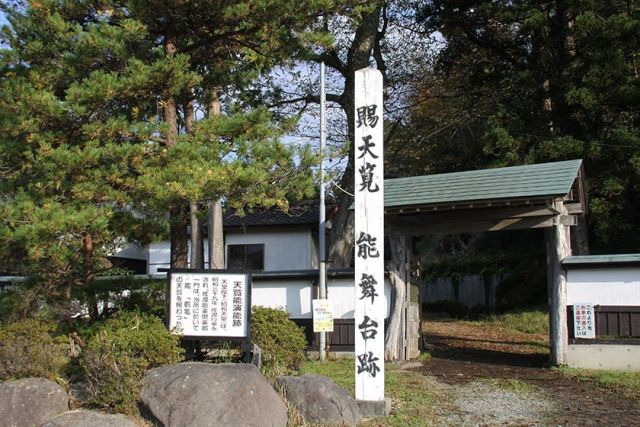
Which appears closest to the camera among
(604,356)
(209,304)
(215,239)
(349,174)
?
(209,304)

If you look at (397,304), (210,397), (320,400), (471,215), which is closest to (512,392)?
(320,400)

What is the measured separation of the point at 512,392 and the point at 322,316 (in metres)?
4.33

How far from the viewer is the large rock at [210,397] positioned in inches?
288

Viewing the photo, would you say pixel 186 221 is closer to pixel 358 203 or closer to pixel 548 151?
pixel 358 203

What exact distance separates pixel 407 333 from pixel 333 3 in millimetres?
7675

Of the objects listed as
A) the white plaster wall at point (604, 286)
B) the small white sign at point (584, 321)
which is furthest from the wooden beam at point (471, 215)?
the small white sign at point (584, 321)

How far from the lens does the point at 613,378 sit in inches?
453

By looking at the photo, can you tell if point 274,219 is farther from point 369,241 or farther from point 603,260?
point 369,241

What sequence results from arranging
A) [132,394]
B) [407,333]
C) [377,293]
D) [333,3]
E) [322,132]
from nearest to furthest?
1. [132,394]
2. [377,293]
3. [333,3]
4. [407,333]
5. [322,132]

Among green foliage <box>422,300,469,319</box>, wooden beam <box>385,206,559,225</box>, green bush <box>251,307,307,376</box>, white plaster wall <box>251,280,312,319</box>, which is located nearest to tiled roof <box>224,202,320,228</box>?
green foliage <box>422,300,469,319</box>

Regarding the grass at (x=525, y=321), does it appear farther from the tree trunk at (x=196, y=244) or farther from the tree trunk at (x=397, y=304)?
the tree trunk at (x=196, y=244)

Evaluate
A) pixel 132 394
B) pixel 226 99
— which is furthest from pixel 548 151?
pixel 132 394

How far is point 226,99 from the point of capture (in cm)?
1271

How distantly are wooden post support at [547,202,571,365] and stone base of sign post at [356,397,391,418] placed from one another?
5.80m
